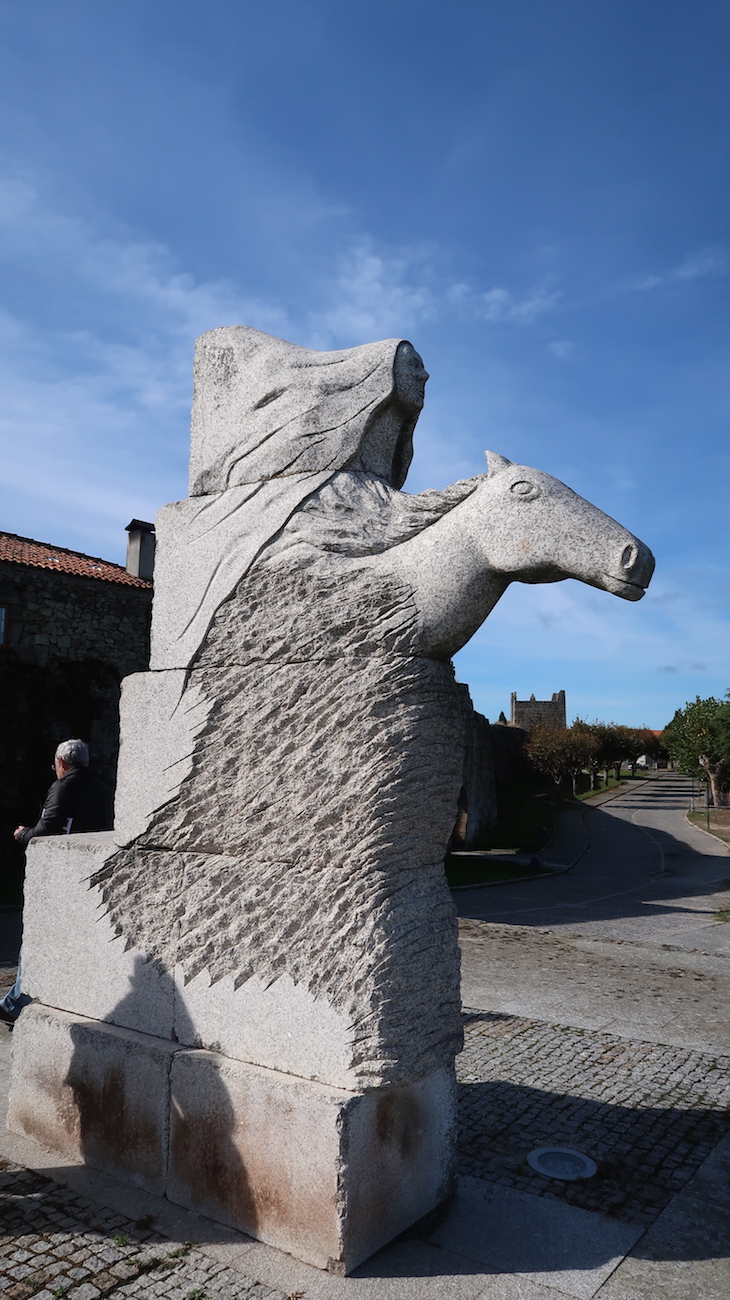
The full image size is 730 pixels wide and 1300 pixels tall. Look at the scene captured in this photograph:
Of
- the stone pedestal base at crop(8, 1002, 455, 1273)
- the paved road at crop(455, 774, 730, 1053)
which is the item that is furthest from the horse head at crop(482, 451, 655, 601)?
the paved road at crop(455, 774, 730, 1053)

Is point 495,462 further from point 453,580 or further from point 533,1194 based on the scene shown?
point 533,1194

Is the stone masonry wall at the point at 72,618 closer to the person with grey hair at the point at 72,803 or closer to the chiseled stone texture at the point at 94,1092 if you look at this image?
the person with grey hair at the point at 72,803

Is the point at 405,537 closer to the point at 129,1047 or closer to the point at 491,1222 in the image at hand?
the point at 129,1047

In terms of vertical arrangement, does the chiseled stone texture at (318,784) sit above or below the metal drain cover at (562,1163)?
above

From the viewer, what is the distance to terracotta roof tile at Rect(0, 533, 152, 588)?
1594 centimetres

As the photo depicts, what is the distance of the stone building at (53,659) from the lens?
15.2 meters

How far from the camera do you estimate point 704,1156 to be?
3799 mm

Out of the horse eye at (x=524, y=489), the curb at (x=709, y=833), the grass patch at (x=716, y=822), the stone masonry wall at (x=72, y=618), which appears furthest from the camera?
the grass patch at (x=716, y=822)

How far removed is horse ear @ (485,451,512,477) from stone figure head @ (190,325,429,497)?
0.59 metres

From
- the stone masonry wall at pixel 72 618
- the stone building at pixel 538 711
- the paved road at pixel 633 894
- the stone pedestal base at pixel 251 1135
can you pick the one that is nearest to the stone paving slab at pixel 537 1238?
the stone pedestal base at pixel 251 1135

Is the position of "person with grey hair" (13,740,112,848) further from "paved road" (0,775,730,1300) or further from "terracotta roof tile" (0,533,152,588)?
"terracotta roof tile" (0,533,152,588)

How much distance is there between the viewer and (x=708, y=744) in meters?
36.9

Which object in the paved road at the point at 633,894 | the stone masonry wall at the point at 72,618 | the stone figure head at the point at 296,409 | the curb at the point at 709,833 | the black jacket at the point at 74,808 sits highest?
the stone masonry wall at the point at 72,618

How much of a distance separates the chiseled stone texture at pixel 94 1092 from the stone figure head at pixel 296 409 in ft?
7.79
